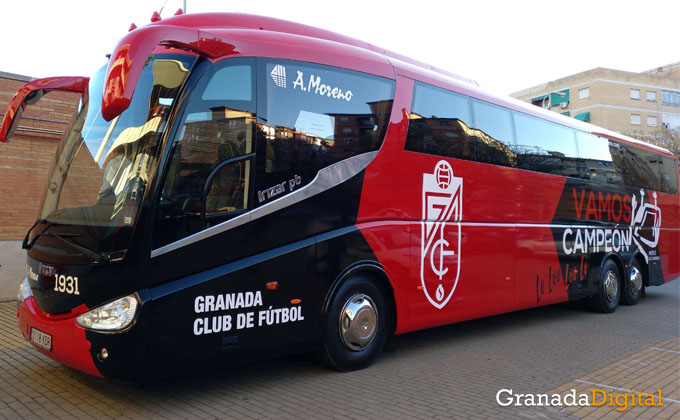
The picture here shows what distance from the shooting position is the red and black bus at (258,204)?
444cm

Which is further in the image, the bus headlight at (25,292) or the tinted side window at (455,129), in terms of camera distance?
the tinted side window at (455,129)

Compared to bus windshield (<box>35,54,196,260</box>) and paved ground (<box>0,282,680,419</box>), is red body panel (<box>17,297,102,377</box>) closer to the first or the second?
paved ground (<box>0,282,680,419</box>)

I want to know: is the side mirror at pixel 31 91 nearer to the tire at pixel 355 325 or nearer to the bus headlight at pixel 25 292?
the bus headlight at pixel 25 292

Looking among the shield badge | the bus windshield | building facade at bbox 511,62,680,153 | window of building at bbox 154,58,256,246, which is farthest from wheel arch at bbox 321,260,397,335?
building facade at bbox 511,62,680,153

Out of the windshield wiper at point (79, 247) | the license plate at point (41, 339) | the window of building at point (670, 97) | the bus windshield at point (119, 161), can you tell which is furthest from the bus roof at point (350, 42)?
the window of building at point (670, 97)

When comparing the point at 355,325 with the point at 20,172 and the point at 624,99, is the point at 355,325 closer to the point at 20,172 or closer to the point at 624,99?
the point at 20,172

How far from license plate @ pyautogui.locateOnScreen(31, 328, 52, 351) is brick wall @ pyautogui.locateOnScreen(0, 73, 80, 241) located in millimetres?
5457

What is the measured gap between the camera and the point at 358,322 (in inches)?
237

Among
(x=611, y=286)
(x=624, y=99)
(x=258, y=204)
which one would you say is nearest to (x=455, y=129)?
(x=258, y=204)

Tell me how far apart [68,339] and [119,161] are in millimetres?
1533

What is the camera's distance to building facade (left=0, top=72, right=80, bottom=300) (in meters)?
9.67

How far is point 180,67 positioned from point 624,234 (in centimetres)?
1048

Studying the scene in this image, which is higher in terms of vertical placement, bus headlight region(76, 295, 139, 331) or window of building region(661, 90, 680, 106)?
window of building region(661, 90, 680, 106)

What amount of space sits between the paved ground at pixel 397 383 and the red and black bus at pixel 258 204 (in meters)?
0.42
